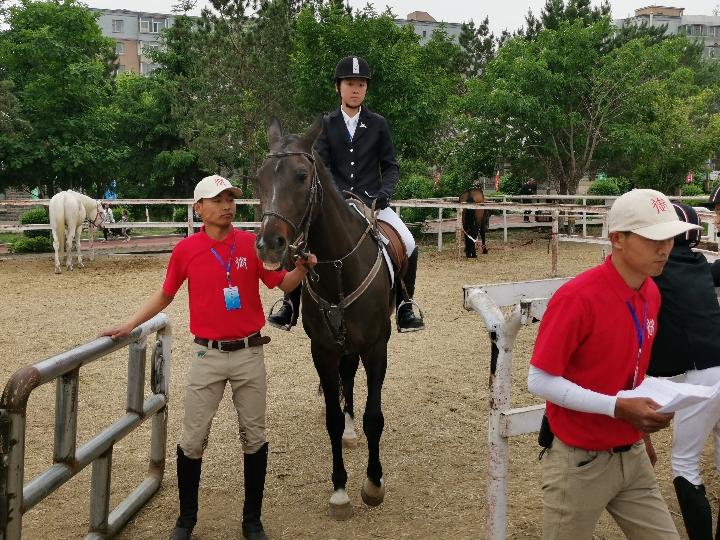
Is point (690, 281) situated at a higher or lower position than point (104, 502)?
higher

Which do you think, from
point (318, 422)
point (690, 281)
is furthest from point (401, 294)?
point (690, 281)

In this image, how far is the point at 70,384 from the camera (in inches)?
128

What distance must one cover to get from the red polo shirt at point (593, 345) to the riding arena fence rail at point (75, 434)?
81.6 inches

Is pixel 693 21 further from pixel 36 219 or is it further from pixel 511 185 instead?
pixel 36 219

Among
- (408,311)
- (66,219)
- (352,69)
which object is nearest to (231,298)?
(408,311)

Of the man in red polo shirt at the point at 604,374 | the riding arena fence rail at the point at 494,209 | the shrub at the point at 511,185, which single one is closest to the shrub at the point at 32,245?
the riding arena fence rail at the point at 494,209

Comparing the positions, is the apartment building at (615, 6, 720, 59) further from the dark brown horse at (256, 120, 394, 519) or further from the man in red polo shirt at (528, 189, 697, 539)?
the man in red polo shirt at (528, 189, 697, 539)

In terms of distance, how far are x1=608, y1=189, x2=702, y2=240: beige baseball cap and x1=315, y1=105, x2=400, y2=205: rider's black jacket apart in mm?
2775

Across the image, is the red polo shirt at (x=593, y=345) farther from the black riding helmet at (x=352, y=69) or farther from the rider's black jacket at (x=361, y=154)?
the black riding helmet at (x=352, y=69)

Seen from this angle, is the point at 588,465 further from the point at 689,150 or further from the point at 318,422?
the point at 689,150

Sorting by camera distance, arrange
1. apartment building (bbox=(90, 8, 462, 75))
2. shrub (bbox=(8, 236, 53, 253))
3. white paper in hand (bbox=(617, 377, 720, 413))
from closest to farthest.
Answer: white paper in hand (bbox=(617, 377, 720, 413)) → shrub (bbox=(8, 236, 53, 253)) → apartment building (bbox=(90, 8, 462, 75))

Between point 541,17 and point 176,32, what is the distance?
1994 centimetres

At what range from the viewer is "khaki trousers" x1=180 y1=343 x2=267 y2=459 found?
3.66 metres

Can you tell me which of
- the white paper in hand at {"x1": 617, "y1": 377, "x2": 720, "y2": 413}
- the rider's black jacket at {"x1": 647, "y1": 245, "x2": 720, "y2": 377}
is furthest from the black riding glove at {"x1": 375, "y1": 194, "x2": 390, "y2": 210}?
the white paper in hand at {"x1": 617, "y1": 377, "x2": 720, "y2": 413}
